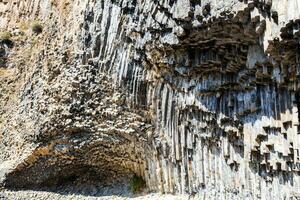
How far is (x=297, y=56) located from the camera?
8891 mm

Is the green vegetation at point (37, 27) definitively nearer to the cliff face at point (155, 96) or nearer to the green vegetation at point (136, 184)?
the cliff face at point (155, 96)

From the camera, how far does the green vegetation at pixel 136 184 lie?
1519 cm

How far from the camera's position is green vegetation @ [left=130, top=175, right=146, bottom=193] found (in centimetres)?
1519

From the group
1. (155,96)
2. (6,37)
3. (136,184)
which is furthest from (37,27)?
(136,184)

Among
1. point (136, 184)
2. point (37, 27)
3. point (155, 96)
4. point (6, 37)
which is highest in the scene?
point (37, 27)

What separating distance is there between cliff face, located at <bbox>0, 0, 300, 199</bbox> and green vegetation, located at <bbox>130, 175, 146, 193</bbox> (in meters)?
0.29

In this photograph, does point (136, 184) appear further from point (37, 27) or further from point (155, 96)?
point (37, 27)

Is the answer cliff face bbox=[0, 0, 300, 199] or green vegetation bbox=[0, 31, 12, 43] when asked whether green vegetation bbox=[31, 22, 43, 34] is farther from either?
green vegetation bbox=[0, 31, 12, 43]

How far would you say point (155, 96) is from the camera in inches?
527

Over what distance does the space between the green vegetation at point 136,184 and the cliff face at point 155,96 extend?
0.97 feet

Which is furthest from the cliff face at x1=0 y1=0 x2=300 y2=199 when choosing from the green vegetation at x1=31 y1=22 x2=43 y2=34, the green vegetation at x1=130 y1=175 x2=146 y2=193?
the green vegetation at x1=130 y1=175 x2=146 y2=193

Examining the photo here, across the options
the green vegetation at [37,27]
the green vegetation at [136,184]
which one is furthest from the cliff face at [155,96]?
the green vegetation at [136,184]

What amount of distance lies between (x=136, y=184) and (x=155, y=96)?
3.53m

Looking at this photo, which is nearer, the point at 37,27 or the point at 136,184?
the point at 136,184
